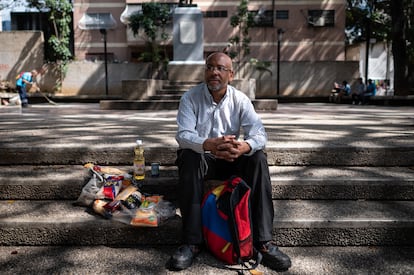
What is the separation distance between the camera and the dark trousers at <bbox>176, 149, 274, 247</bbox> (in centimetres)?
276

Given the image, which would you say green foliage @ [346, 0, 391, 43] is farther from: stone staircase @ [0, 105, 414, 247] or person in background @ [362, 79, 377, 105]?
stone staircase @ [0, 105, 414, 247]

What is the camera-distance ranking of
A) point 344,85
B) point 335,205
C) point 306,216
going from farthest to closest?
point 344,85, point 335,205, point 306,216

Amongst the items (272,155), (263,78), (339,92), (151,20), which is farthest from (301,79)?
(272,155)

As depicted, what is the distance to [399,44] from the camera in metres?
18.2

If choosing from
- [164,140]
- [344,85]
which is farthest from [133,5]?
[164,140]

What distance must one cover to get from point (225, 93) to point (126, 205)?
1.26 meters

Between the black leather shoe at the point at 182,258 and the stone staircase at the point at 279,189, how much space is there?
289 mm

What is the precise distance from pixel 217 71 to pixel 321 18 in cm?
2513

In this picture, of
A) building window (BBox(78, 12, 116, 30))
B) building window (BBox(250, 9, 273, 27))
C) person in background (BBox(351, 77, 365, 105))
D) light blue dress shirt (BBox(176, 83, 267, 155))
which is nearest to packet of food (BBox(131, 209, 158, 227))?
light blue dress shirt (BBox(176, 83, 267, 155))

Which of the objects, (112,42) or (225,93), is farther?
(112,42)

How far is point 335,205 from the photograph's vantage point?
131 inches

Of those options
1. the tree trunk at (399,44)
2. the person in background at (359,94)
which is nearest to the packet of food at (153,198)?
the person in background at (359,94)

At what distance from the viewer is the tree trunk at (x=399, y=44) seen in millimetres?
17938

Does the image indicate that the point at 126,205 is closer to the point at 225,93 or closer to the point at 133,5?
the point at 225,93
